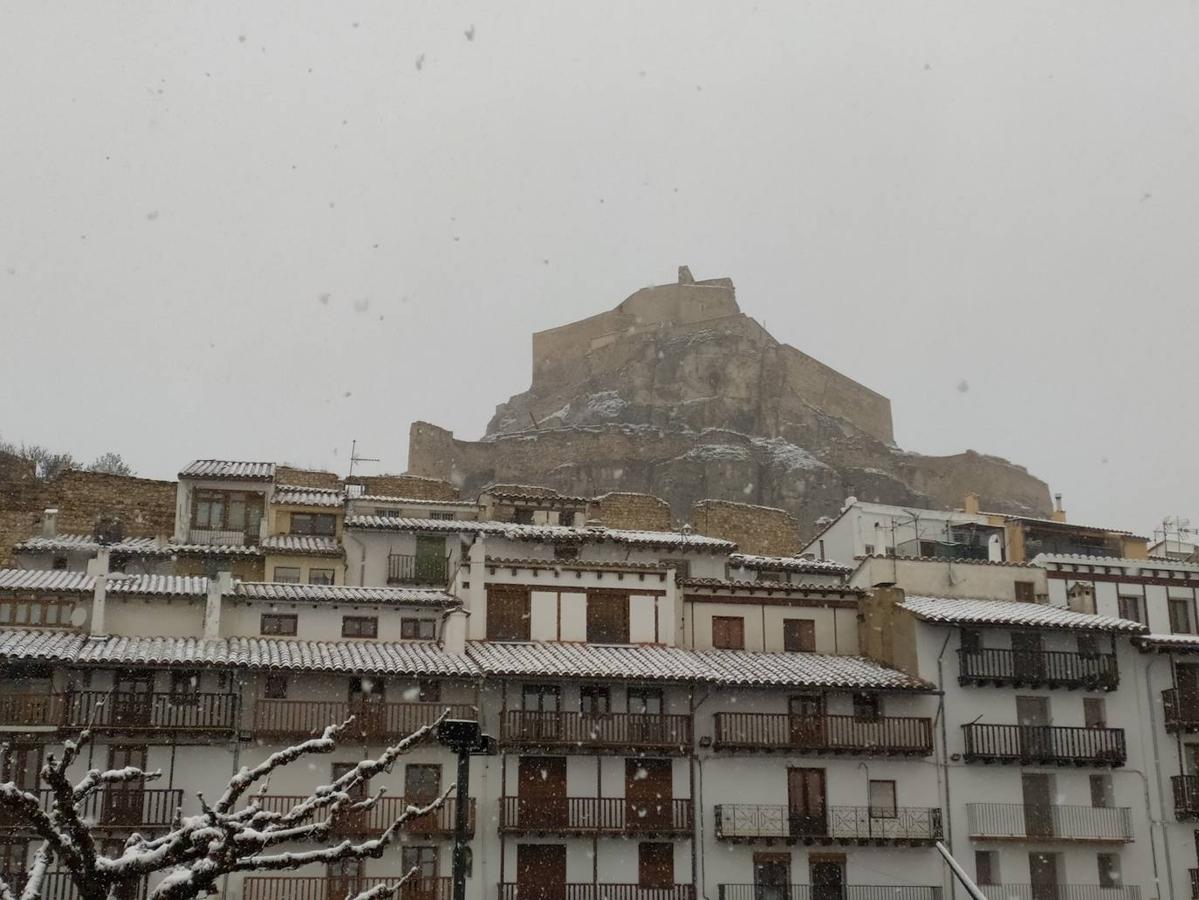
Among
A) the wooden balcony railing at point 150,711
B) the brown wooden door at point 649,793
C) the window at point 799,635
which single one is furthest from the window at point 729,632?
the wooden balcony railing at point 150,711

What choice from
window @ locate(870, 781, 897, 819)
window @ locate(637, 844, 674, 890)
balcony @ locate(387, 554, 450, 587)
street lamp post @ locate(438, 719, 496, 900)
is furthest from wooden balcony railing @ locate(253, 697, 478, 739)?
street lamp post @ locate(438, 719, 496, 900)

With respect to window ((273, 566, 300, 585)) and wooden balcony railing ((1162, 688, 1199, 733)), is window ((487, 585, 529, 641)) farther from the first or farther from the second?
wooden balcony railing ((1162, 688, 1199, 733))

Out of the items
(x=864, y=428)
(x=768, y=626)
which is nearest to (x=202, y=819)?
(x=768, y=626)

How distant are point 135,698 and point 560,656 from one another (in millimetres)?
10856

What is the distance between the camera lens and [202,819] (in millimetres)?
9070

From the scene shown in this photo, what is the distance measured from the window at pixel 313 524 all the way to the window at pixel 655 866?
20.6m

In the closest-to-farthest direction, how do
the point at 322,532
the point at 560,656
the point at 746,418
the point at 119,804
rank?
1. the point at 119,804
2. the point at 560,656
3. the point at 322,532
4. the point at 746,418

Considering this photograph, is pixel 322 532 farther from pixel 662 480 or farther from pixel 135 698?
pixel 662 480

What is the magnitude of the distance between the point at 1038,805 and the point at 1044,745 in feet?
5.44

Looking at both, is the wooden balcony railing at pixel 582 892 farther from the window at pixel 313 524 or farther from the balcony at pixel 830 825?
the window at pixel 313 524

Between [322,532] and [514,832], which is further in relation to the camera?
[322,532]

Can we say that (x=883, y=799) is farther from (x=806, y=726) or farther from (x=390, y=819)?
(x=390, y=819)

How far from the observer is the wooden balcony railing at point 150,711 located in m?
32.5

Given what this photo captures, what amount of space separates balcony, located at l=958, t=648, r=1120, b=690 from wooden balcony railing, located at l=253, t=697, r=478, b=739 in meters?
15.0
